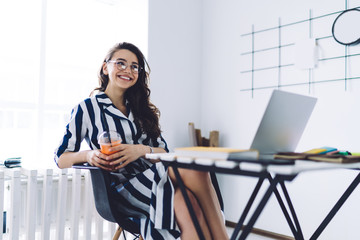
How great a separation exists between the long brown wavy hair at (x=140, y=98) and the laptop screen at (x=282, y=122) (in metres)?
0.84

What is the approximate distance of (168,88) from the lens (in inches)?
123

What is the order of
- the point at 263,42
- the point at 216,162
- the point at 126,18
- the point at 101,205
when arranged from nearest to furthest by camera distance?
the point at 216,162, the point at 101,205, the point at 263,42, the point at 126,18

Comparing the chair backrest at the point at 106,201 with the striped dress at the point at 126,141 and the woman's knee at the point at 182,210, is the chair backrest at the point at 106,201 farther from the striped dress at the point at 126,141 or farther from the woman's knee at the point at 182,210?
the woman's knee at the point at 182,210

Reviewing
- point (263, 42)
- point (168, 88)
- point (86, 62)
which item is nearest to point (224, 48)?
point (263, 42)

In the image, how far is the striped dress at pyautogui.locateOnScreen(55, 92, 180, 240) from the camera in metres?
1.40

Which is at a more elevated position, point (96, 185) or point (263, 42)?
point (263, 42)

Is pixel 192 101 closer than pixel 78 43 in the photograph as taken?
No

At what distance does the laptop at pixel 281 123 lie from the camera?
1.02m

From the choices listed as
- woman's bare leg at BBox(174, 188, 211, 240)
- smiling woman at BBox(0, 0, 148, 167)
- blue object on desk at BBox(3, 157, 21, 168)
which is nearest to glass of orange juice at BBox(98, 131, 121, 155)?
woman's bare leg at BBox(174, 188, 211, 240)

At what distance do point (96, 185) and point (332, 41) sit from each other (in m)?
1.93

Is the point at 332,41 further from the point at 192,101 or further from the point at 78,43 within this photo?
the point at 78,43

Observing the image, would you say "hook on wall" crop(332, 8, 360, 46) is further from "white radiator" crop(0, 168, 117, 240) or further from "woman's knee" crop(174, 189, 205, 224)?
"white radiator" crop(0, 168, 117, 240)

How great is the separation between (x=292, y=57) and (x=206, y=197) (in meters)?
1.74

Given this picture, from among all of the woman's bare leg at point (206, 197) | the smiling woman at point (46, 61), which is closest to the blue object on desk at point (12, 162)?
the smiling woman at point (46, 61)
